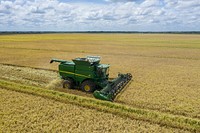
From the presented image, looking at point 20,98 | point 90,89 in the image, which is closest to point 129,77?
point 90,89

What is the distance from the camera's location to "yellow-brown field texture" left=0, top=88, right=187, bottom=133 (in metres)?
9.70

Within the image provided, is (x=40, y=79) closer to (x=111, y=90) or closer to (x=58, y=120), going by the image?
(x=111, y=90)

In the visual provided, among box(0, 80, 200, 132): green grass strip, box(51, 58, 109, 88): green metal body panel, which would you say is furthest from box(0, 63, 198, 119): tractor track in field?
box(0, 80, 200, 132): green grass strip

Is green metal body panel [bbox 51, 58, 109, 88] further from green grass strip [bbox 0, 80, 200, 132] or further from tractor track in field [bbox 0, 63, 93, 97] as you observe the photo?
green grass strip [bbox 0, 80, 200, 132]

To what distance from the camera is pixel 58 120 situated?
10.5 metres

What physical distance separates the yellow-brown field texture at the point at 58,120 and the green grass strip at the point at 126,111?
0.42m

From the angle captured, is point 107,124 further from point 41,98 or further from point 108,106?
point 41,98

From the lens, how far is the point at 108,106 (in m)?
12.2

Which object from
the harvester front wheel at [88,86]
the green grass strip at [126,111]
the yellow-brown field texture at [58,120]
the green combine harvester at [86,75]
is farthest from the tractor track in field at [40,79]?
the yellow-brown field texture at [58,120]

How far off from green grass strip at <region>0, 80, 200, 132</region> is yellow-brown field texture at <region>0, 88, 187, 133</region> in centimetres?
42

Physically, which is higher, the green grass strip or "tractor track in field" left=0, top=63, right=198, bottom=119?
"tractor track in field" left=0, top=63, right=198, bottom=119

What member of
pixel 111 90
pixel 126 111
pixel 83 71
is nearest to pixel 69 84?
pixel 83 71

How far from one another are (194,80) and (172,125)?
33.1ft

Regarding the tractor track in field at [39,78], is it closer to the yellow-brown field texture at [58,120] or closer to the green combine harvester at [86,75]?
the green combine harvester at [86,75]
